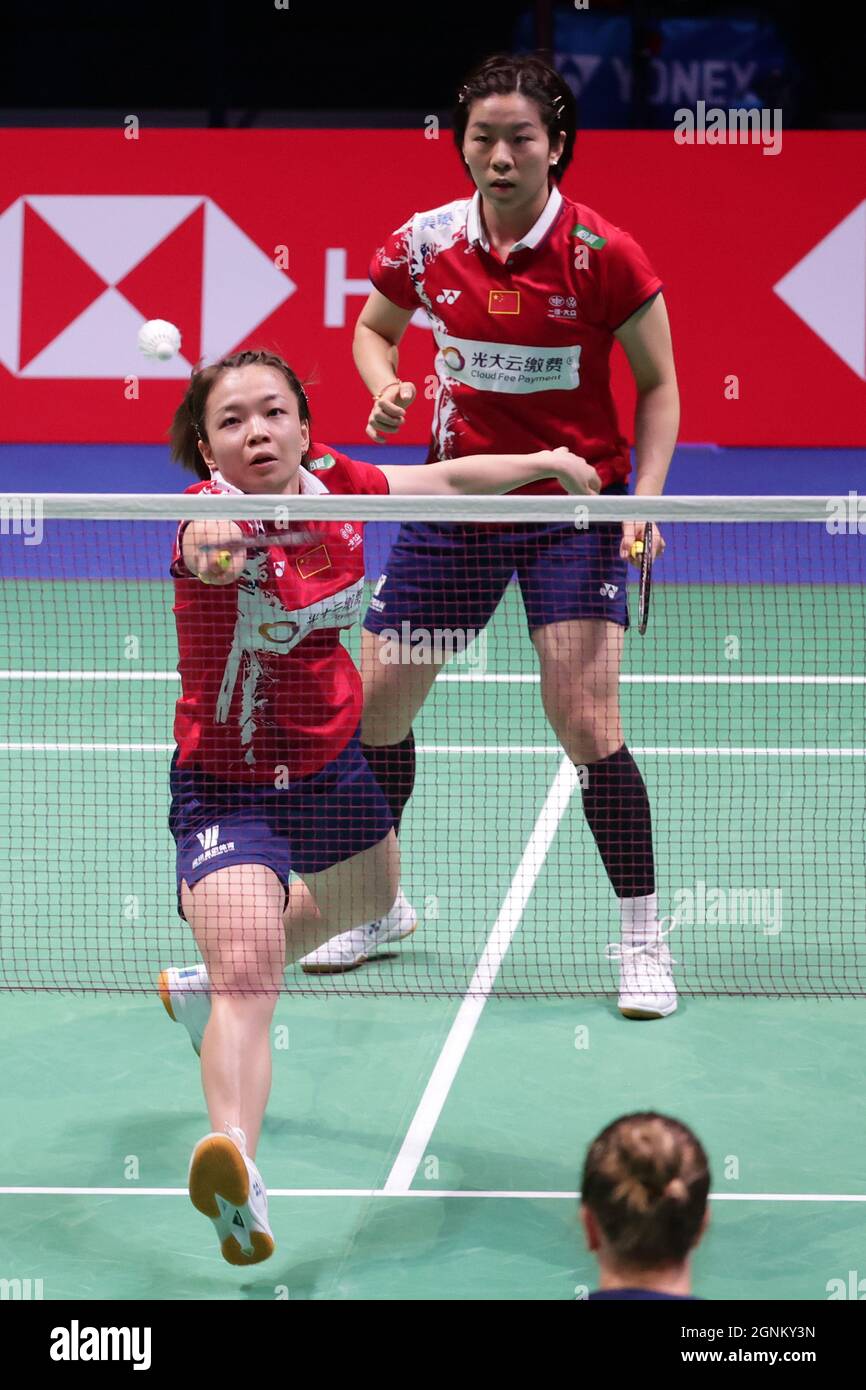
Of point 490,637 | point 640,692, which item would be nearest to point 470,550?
point 640,692

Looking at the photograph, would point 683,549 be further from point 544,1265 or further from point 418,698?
point 544,1265

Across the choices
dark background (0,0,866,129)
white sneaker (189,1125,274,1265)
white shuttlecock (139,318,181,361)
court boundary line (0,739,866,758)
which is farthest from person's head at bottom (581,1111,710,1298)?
dark background (0,0,866,129)

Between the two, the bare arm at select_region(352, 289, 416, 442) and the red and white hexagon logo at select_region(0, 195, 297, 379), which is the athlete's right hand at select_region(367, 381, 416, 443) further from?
the red and white hexagon logo at select_region(0, 195, 297, 379)

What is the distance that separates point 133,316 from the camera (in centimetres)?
969

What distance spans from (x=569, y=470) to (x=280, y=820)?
0.95 metres

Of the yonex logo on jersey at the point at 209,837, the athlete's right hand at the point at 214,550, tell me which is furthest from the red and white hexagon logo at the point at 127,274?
the yonex logo on jersey at the point at 209,837

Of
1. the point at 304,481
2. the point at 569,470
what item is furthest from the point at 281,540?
the point at 569,470

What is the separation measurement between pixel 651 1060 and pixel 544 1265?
97 cm

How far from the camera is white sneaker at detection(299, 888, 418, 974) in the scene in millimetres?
4906

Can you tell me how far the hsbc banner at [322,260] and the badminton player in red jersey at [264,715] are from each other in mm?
5920

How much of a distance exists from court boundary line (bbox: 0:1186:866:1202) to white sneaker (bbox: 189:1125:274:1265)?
1.47 feet
